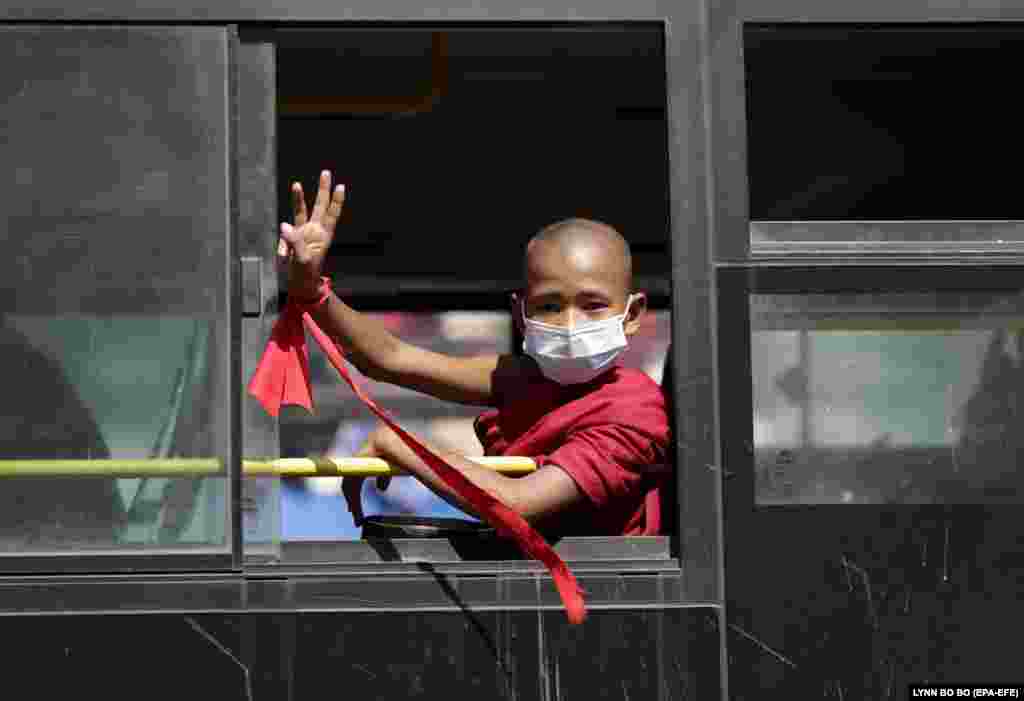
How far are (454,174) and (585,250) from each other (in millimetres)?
2041

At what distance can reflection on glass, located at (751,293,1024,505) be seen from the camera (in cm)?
287

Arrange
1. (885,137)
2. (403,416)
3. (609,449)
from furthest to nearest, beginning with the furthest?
(403,416)
(885,137)
(609,449)

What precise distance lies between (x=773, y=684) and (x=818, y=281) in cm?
66

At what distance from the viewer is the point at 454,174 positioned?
512cm

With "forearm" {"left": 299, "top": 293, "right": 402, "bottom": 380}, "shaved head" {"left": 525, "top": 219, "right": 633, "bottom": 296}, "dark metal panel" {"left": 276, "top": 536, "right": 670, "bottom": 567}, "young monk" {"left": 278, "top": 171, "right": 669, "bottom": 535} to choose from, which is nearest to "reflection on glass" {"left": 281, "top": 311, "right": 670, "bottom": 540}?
"forearm" {"left": 299, "top": 293, "right": 402, "bottom": 380}

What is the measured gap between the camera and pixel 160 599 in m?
2.75

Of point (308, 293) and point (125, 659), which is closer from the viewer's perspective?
point (125, 659)

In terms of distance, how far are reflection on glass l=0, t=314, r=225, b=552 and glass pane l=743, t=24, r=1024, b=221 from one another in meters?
1.27

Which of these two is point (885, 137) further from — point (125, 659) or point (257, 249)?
point (125, 659)

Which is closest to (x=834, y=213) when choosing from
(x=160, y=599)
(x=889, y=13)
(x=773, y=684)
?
(x=889, y=13)

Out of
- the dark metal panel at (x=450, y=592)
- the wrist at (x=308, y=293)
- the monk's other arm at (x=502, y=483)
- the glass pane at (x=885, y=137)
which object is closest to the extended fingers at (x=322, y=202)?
the wrist at (x=308, y=293)

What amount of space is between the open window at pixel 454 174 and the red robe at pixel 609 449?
3.64 feet

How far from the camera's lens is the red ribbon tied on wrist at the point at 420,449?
276cm

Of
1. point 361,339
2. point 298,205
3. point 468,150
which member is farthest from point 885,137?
point 298,205
